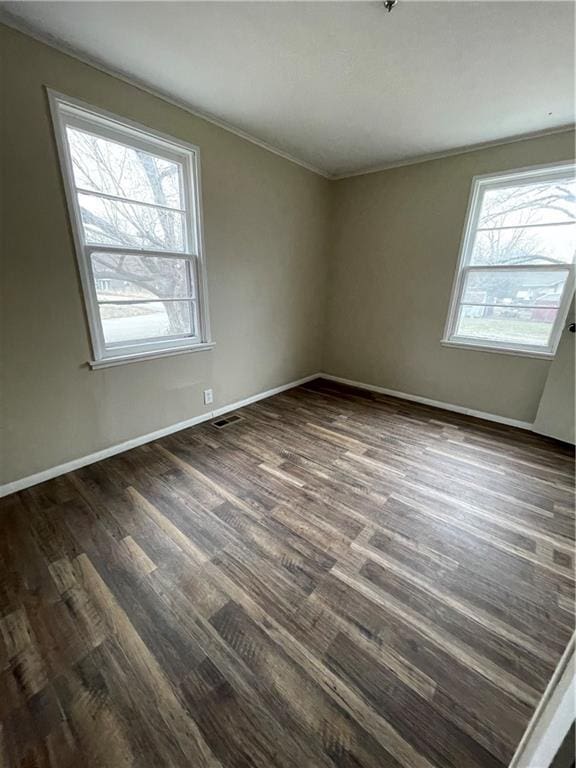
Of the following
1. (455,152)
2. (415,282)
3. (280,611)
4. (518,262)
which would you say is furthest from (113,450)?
(455,152)

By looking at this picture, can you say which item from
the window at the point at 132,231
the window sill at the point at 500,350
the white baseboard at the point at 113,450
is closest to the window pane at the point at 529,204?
the window sill at the point at 500,350

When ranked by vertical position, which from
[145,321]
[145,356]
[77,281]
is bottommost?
[145,356]

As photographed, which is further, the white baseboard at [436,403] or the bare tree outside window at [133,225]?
the white baseboard at [436,403]

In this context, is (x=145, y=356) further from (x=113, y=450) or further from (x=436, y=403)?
(x=436, y=403)

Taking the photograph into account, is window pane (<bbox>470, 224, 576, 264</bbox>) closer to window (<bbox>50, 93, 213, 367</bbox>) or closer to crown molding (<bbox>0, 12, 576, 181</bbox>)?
crown molding (<bbox>0, 12, 576, 181</bbox>)

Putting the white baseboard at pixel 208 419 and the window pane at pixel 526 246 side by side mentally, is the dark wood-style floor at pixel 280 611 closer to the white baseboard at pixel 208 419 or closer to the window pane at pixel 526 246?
the white baseboard at pixel 208 419

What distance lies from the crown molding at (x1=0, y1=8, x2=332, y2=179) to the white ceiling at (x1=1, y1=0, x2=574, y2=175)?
2 centimetres

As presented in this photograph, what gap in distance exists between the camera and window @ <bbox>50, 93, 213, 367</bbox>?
6.61 ft

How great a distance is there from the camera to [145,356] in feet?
8.20

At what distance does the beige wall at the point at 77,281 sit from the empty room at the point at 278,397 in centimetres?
2

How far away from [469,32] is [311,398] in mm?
3024

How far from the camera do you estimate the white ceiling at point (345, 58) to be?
4.97 ft

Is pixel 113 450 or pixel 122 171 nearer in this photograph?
pixel 122 171

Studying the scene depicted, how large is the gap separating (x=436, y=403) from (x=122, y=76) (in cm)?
393
